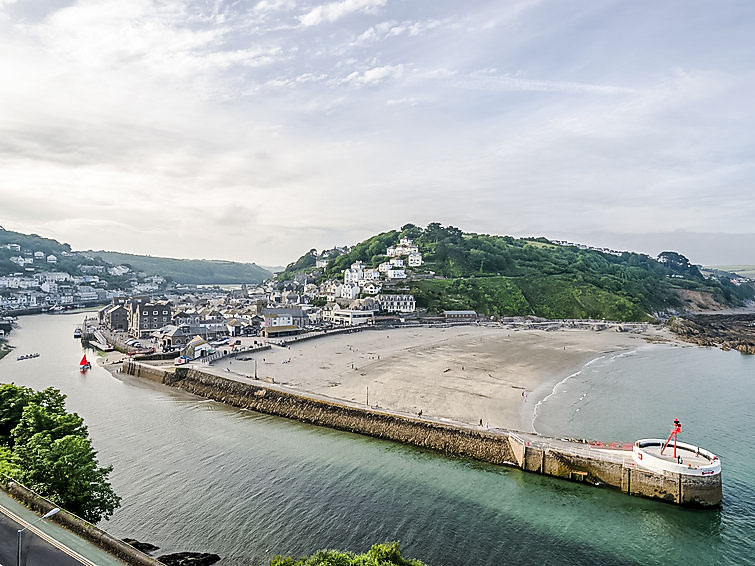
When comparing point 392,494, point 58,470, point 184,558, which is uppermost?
point 58,470

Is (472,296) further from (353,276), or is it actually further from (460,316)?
(353,276)

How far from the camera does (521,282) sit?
A: 87938 mm

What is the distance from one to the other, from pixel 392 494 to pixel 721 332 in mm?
65908

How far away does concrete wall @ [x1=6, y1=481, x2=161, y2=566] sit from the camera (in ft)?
31.9

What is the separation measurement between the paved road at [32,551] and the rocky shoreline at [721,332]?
62.9 metres

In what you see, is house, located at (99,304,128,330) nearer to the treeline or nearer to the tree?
the treeline

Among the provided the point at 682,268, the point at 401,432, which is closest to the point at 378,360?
the point at 401,432

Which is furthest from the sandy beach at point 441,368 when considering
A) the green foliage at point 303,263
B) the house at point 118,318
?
the green foliage at point 303,263

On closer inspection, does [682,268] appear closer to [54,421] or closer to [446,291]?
[446,291]

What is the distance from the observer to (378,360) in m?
40.8

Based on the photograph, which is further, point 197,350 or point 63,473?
point 197,350

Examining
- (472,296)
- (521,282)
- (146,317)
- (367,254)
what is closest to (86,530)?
(146,317)

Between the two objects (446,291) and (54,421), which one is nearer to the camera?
(54,421)

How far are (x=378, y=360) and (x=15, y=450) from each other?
2900cm
